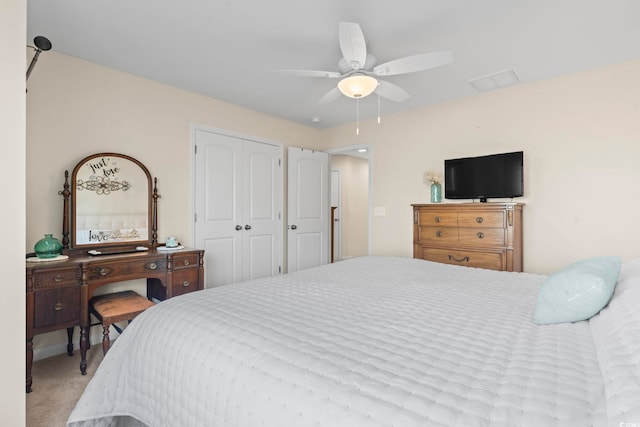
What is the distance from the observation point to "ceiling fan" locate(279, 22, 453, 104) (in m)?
1.91

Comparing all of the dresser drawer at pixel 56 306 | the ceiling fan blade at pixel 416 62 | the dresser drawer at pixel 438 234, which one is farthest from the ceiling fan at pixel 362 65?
the dresser drawer at pixel 56 306

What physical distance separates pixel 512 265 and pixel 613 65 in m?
1.96

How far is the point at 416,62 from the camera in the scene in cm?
207

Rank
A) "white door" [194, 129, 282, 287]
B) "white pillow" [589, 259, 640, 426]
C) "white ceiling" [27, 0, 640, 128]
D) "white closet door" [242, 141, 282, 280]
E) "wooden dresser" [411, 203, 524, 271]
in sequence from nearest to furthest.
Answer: "white pillow" [589, 259, 640, 426] → "white ceiling" [27, 0, 640, 128] → "wooden dresser" [411, 203, 524, 271] → "white door" [194, 129, 282, 287] → "white closet door" [242, 141, 282, 280]

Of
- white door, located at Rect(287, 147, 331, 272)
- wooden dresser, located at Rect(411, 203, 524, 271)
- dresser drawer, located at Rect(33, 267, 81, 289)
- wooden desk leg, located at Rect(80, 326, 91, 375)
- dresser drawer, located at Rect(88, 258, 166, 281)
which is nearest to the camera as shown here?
dresser drawer, located at Rect(33, 267, 81, 289)

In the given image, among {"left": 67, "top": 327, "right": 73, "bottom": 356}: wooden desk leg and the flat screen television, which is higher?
the flat screen television

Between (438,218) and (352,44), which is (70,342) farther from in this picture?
(438,218)

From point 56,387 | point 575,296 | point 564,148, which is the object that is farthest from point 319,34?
point 56,387

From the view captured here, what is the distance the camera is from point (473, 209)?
122 inches

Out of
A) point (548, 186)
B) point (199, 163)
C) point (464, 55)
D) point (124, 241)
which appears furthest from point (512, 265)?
point (124, 241)

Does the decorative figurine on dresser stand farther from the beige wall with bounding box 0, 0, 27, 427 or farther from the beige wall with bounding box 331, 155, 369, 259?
the beige wall with bounding box 331, 155, 369, 259

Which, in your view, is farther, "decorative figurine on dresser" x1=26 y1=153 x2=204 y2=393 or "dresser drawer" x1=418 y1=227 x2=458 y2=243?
"dresser drawer" x1=418 y1=227 x2=458 y2=243

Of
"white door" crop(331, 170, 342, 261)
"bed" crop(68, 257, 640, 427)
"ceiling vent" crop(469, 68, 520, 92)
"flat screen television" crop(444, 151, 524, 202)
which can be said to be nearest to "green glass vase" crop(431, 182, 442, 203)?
"flat screen television" crop(444, 151, 524, 202)

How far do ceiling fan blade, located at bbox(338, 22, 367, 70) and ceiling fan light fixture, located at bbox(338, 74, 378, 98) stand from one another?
78 millimetres
